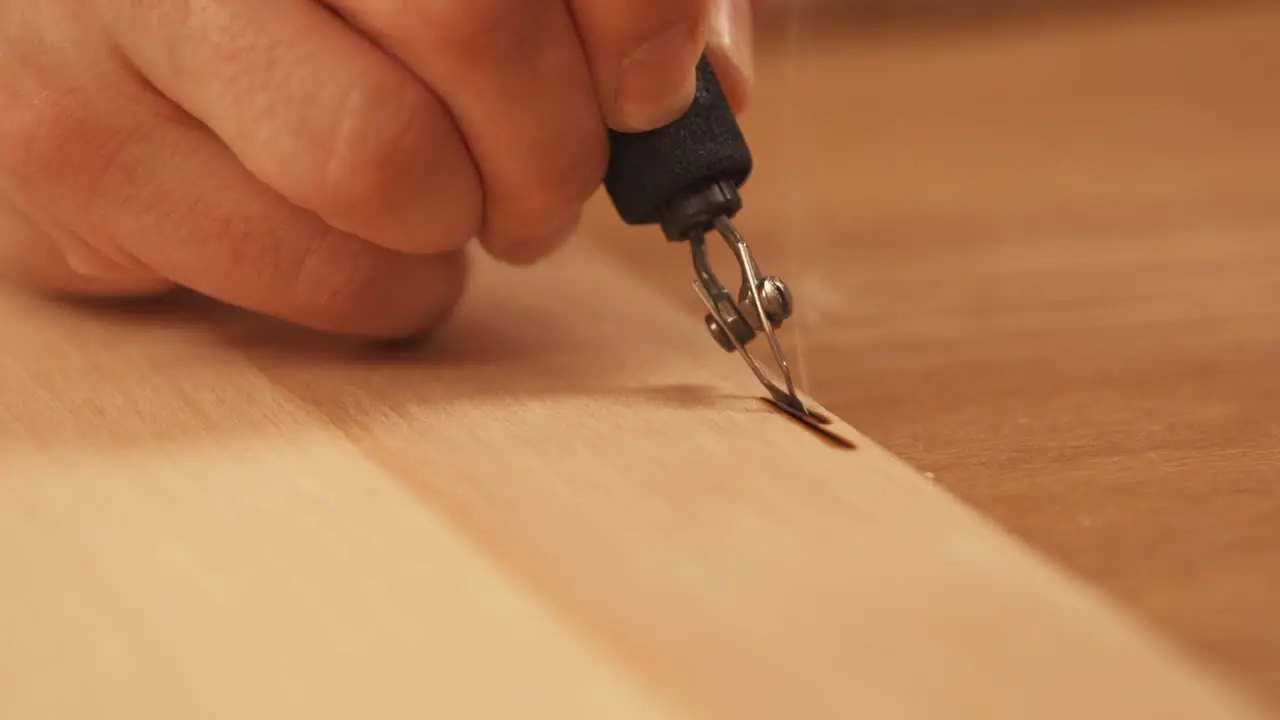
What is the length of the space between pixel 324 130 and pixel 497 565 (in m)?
0.18

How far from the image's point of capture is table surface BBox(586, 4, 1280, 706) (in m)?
0.34

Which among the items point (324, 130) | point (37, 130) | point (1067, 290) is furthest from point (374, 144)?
point (1067, 290)

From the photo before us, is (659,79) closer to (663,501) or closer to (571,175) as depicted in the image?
(571,175)

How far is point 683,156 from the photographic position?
45cm

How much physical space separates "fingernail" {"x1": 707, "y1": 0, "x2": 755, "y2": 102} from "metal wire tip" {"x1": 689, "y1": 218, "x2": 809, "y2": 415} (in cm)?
6

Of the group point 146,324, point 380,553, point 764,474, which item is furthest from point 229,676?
point 146,324

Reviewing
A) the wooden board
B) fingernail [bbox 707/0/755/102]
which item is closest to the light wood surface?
the wooden board

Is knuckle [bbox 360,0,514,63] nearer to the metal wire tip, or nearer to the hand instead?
the hand

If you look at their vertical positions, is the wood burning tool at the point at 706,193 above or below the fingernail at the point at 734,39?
below

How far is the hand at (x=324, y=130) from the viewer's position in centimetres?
42

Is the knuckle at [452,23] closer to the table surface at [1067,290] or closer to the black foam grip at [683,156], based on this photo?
the black foam grip at [683,156]

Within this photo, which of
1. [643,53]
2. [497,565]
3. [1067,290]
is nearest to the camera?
[497,565]

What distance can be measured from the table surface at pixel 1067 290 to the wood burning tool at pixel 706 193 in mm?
41

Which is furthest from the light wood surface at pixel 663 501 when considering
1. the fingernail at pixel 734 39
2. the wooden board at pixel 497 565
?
the fingernail at pixel 734 39
